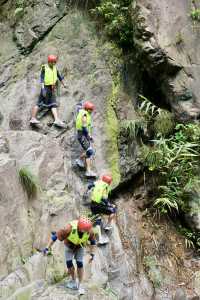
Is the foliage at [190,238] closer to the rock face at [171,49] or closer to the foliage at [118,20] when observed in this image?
the rock face at [171,49]

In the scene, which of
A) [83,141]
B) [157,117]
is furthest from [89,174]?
[157,117]

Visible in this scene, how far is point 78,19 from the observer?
1489 cm

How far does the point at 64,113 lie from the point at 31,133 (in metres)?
1.76

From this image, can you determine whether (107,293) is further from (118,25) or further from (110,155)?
(118,25)

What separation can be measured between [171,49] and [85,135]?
11.3 feet

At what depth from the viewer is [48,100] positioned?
42.8 feet

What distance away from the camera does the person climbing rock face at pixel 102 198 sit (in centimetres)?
1076

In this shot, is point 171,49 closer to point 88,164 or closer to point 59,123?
point 59,123

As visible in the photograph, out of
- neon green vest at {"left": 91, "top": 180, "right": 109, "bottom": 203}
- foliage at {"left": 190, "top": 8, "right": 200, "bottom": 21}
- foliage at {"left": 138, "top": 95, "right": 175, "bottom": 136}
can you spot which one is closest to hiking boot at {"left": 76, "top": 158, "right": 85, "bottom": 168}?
neon green vest at {"left": 91, "top": 180, "right": 109, "bottom": 203}

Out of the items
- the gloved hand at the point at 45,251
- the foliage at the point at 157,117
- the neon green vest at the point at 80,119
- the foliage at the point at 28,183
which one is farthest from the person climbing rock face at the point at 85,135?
the gloved hand at the point at 45,251

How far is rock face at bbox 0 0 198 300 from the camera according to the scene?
31.9 ft

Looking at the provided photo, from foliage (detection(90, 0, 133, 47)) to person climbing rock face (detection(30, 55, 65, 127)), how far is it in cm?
230

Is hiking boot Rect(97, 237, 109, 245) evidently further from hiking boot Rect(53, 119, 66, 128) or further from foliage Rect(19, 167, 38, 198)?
hiking boot Rect(53, 119, 66, 128)

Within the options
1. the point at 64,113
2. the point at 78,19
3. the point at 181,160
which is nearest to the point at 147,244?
the point at 181,160
